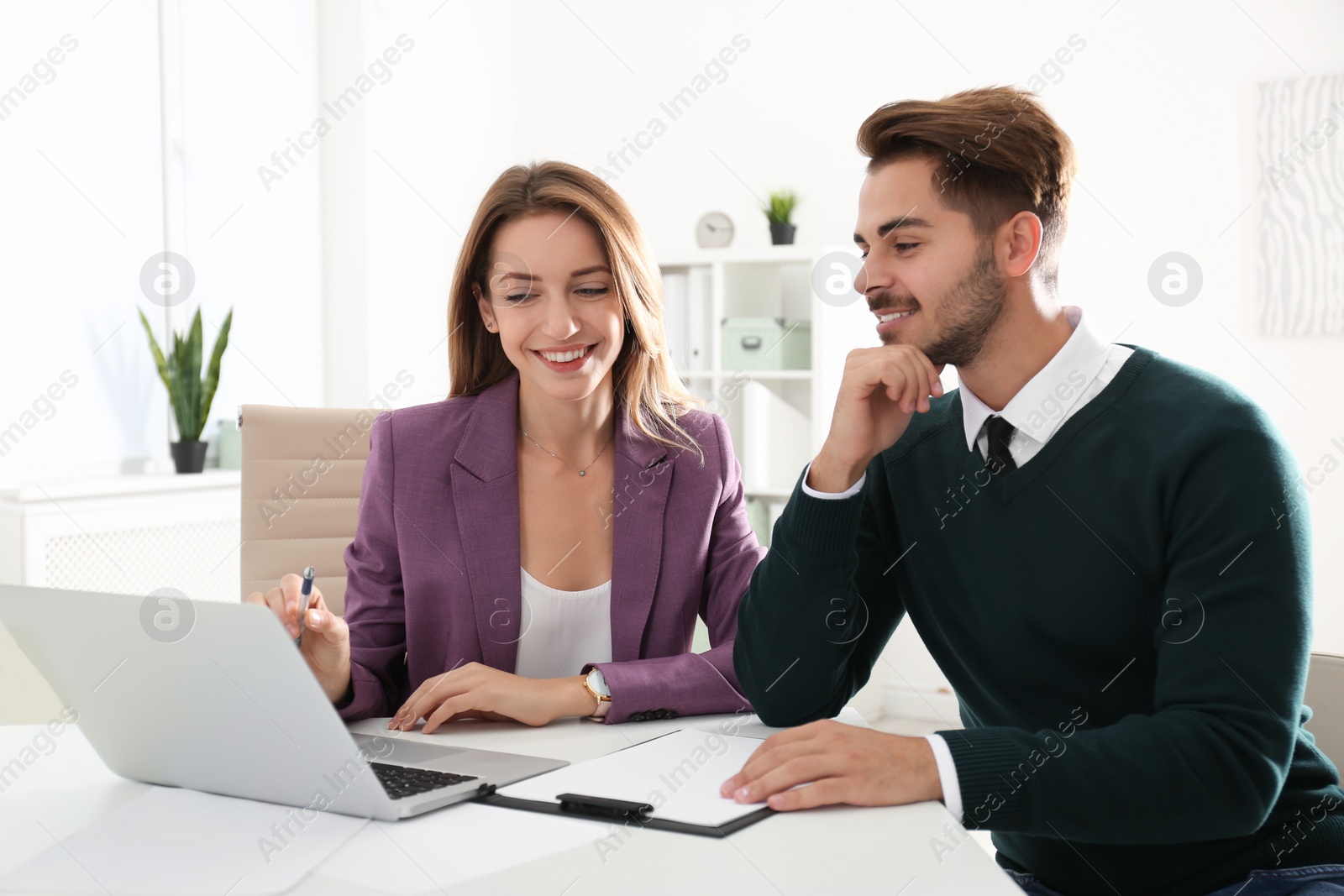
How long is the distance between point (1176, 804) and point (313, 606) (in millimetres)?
951

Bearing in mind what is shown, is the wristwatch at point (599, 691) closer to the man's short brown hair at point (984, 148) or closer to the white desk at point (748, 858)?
the white desk at point (748, 858)

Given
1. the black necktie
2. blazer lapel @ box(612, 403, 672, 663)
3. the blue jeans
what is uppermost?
the black necktie

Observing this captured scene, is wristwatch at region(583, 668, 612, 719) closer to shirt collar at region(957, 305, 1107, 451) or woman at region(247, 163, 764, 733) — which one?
woman at region(247, 163, 764, 733)

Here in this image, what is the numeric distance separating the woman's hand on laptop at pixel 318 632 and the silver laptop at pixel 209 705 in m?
0.22

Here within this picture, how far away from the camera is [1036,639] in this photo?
1.33 m

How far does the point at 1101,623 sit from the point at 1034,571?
3.6 inches

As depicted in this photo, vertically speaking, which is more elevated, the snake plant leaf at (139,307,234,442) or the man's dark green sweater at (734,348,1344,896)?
the snake plant leaf at (139,307,234,442)

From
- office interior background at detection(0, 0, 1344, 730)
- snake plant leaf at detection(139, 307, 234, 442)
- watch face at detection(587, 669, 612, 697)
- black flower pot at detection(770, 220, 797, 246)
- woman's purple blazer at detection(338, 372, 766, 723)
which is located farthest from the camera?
black flower pot at detection(770, 220, 797, 246)

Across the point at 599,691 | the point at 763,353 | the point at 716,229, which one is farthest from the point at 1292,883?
the point at 716,229

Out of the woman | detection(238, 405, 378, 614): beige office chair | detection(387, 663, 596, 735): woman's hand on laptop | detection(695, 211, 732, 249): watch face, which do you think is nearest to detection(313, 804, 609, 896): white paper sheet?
detection(387, 663, 596, 735): woman's hand on laptop

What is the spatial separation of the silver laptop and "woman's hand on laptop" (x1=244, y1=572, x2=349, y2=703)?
217 mm

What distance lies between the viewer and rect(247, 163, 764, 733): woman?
160cm

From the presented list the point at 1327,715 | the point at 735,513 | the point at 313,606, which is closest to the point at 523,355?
the point at 735,513

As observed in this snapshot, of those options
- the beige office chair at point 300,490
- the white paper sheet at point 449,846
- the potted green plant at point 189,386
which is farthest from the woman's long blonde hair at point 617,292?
the potted green plant at point 189,386
